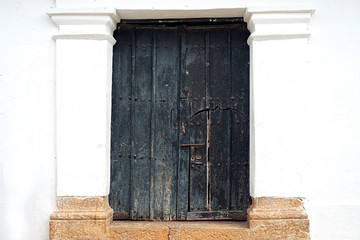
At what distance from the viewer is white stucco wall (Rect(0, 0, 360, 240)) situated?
9.82ft

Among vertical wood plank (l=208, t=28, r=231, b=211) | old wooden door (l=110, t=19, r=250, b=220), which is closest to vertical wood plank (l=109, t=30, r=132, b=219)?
old wooden door (l=110, t=19, r=250, b=220)

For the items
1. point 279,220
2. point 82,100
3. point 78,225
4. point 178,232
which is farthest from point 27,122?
point 279,220

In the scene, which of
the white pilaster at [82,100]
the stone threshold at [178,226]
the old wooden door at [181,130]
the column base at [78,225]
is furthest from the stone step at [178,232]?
the white pilaster at [82,100]

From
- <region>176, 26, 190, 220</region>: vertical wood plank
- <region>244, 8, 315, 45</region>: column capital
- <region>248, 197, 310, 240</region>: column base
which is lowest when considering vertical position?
<region>248, 197, 310, 240</region>: column base

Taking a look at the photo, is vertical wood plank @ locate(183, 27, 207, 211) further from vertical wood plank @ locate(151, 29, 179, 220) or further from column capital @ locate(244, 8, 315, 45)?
column capital @ locate(244, 8, 315, 45)

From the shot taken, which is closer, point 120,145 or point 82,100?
point 82,100

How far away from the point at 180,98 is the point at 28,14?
4.48 ft

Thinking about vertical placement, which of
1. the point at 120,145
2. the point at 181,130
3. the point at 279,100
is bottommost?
the point at 120,145

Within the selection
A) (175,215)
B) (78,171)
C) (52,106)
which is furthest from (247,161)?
(52,106)

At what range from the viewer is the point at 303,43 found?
302cm

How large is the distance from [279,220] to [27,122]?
6.73ft

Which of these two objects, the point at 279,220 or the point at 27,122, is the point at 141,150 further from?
the point at 279,220

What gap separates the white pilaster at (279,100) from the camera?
9.81ft

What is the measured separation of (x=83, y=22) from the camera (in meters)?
3.08
